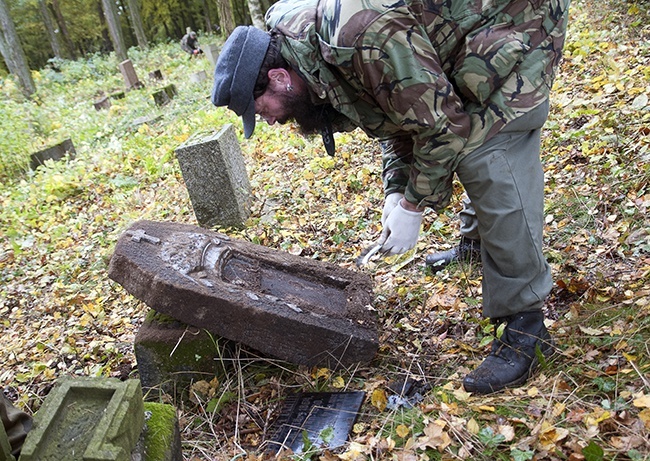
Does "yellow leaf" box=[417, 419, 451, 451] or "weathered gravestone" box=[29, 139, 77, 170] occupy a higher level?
"weathered gravestone" box=[29, 139, 77, 170]

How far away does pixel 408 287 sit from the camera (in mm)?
3395

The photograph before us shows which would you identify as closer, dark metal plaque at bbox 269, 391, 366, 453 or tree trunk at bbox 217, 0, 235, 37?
dark metal plaque at bbox 269, 391, 366, 453

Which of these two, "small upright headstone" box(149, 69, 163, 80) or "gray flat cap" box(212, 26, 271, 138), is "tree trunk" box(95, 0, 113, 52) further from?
"gray flat cap" box(212, 26, 271, 138)

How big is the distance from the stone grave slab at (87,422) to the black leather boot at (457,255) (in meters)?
2.11

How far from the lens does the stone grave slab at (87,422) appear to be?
1782 millimetres

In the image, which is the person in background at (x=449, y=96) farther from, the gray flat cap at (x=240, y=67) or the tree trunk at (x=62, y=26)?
the tree trunk at (x=62, y=26)

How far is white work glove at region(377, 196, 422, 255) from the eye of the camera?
2.46 meters

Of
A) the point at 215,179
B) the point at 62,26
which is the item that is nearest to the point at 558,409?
the point at 215,179

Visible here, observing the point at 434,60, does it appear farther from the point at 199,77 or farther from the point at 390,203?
the point at 199,77

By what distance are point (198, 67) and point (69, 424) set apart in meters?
13.9

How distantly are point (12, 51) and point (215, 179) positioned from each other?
1306cm

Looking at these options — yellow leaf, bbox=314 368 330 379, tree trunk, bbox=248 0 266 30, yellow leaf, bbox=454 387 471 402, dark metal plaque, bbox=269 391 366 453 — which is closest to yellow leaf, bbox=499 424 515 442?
yellow leaf, bbox=454 387 471 402

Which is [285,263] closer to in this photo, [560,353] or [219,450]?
[219,450]

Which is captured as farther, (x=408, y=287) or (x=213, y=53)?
(x=213, y=53)
